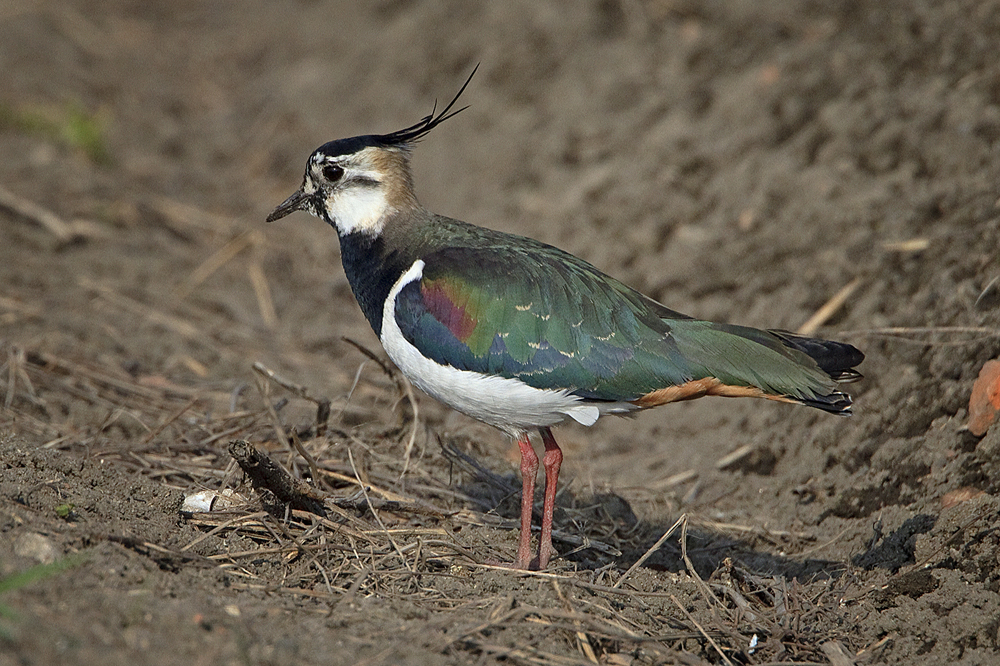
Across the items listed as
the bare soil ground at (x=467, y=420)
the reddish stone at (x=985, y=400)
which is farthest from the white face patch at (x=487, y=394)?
the reddish stone at (x=985, y=400)

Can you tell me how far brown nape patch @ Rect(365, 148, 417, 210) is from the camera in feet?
17.5

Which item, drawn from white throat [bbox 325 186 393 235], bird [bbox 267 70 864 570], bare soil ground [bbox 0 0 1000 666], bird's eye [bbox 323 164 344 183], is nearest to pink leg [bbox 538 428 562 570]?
bird [bbox 267 70 864 570]

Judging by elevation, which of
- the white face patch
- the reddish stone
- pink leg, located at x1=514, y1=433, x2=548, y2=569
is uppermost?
the reddish stone

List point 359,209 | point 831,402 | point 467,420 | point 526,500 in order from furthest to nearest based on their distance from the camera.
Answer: point 467,420 < point 359,209 < point 526,500 < point 831,402

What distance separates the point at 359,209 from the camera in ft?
17.6

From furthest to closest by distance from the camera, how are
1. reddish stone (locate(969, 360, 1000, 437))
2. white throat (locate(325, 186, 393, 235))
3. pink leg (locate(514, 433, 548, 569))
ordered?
1. white throat (locate(325, 186, 393, 235))
2. reddish stone (locate(969, 360, 1000, 437))
3. pink leg (locate(514, 433, 548, 569))

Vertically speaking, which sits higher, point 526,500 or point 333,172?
point 333,172

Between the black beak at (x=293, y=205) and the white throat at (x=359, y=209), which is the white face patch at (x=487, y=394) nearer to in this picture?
the white throat at (x=359, y=209)

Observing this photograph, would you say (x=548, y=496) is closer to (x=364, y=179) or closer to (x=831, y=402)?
(x=831, y=402)

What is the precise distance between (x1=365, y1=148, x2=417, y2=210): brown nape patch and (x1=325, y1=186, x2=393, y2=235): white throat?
0.15 ft

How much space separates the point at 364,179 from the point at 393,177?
16cm

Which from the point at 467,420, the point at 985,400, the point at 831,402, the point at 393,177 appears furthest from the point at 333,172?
the point at 985,400

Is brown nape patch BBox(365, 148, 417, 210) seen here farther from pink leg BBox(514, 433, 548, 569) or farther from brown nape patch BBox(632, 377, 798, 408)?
brown nape patch BBox(632, 377, 798, 408)

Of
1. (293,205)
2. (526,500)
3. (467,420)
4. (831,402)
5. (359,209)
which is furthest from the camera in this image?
(467,420)
